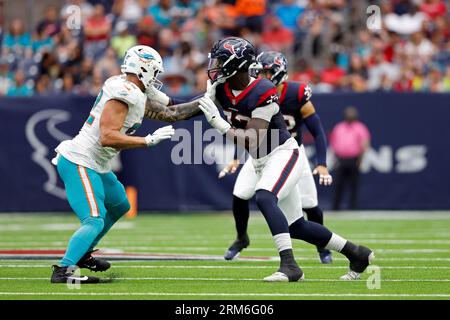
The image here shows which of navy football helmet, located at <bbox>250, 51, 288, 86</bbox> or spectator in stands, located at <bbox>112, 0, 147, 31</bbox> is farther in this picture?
spectator in stands, located at <bbox>112, 0, 147, 31</bbox>

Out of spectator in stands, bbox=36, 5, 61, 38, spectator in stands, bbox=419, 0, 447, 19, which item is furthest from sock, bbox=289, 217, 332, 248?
spectator in stands, bbox=419, 0, 447, 19

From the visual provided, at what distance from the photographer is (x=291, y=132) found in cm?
837

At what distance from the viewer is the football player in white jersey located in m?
6.66

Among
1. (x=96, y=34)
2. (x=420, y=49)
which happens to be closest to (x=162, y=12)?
(x=96, y=34)

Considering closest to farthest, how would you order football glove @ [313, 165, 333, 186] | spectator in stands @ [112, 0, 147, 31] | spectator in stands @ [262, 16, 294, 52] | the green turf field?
the green turf field → football glove @ [313, 165, 333, 186] → spectator in stands @ [262, 16, 294, 52] → spectator in stands @ [112, 0, 147, 31]

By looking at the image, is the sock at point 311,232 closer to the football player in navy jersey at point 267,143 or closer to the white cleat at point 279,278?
the football player in navy jersey at point 267,143

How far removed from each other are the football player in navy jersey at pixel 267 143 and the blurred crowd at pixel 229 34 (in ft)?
25.8

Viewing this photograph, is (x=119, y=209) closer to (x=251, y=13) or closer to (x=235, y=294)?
(x=235, y=294)

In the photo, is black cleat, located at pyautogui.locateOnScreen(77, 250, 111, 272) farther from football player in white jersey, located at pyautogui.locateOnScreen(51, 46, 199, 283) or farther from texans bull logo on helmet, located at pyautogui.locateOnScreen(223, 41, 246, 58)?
texans bull logo on helmet, located at pyautogui.locateOnScreen(223, 41, 246, 58)

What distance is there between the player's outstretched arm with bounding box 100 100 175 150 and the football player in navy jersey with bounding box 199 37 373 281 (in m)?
0.39

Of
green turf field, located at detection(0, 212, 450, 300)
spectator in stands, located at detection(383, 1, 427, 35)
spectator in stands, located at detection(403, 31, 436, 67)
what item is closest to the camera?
green turf field, located at detection(0, 212, 450, 300)

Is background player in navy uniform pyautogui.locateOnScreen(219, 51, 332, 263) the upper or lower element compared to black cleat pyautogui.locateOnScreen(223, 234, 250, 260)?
upper

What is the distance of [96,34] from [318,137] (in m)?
8.78

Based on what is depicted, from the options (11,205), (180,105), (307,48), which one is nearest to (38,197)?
(11,205)
